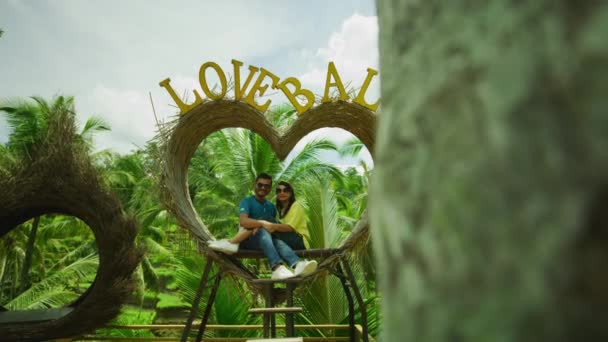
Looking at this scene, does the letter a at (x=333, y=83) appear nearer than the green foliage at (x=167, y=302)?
Yes

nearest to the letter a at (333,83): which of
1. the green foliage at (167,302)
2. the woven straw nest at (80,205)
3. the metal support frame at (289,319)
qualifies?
the metal support frame at (289,319)

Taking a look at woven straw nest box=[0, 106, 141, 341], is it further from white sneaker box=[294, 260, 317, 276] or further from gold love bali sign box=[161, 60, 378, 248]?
white sneaker box=[294, 260, 317, 276]

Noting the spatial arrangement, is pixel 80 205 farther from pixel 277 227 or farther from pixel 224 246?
pixel 277 227

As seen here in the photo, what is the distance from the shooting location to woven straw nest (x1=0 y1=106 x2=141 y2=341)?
3.33 metres

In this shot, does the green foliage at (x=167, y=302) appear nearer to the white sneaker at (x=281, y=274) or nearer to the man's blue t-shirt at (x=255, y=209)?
the man's blue t-shirt at (x=255, y=209)

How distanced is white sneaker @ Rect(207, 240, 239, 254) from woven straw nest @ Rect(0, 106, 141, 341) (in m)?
0.87

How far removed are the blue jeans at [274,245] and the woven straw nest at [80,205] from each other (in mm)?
1046

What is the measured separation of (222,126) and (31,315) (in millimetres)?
2137

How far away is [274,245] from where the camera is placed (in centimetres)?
321

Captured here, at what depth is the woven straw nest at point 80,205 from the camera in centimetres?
333

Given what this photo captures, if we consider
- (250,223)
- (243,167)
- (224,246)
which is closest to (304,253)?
(250,223)

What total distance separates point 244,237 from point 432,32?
310 cm

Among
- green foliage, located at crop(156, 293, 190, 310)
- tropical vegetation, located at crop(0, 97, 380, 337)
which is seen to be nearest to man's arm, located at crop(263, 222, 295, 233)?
tropical vegetation, located at crop(0, 97, 380, 337)

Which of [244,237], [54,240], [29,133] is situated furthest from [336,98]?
[54,240]
